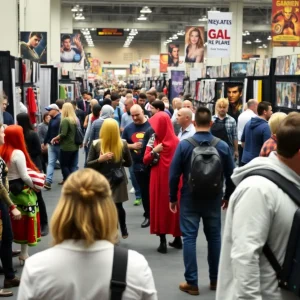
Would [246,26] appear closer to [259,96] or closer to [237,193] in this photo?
[259,96]

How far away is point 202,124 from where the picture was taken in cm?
518

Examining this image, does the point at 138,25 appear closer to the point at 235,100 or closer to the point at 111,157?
the point at 235,100

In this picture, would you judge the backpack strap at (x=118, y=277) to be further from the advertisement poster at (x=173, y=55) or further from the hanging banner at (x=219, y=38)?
the advertisement poster at (x=173, y=55)

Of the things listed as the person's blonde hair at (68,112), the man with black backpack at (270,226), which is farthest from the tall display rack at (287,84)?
the man with black backpack at (270,226)

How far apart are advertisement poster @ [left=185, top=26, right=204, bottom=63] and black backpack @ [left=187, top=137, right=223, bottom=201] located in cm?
1663

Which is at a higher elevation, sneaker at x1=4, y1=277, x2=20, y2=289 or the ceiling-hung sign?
the ceiling-hung sign

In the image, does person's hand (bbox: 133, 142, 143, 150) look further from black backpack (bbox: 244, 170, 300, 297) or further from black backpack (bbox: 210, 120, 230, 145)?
black backpack (bbox: 244, 170, 300, 297)

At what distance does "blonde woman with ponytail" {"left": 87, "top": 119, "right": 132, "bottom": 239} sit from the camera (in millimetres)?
6309

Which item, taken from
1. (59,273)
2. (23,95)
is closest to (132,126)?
(23,95)

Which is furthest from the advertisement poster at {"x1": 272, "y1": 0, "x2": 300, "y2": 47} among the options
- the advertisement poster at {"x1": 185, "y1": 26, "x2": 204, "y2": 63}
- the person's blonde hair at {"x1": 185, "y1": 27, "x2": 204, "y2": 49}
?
the person's blonde hair at {"x1": 185, "y1": 27, "x2": 204, "y2": 49}

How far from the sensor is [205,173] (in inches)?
193

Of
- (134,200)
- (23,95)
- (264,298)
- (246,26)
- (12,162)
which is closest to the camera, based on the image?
(264,298)

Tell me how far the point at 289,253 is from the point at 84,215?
92 cm

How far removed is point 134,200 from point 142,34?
135 ft
